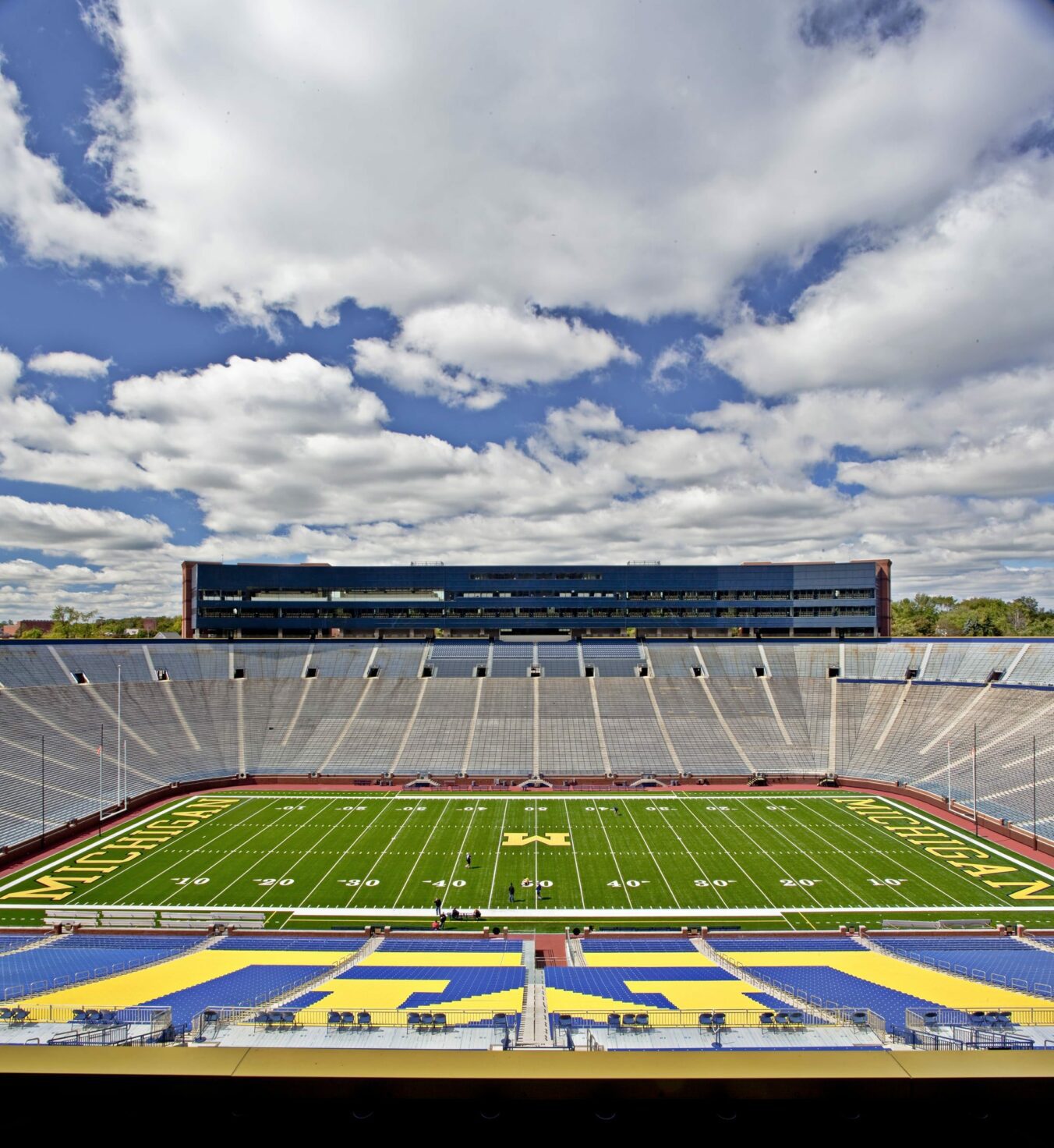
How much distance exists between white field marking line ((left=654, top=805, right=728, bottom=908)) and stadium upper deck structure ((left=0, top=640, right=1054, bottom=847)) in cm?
722

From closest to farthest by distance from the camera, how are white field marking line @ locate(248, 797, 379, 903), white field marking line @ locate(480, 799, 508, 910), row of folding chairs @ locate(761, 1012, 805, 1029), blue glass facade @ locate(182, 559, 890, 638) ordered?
row of folding chairs @ locate(761, 1012, 805, 1029) < white field marking line @ locate(480, 799, 508, 910) < white field marking line @ locate(248, 797, 379, 903) < blue glass facade @ locate(182, 559, 890, 638)

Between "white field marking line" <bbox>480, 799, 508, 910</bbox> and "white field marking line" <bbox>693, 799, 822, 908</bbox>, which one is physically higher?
"white field marking line" <bbox>480, 799, 508, 910</bbox>

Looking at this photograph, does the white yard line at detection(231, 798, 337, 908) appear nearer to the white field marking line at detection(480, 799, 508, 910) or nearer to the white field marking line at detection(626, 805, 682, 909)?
the white field marking line at detection(480, 799, 508, 910)

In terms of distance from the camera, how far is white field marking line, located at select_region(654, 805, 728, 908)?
27.7m

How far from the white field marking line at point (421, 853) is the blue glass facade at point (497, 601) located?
27.9 metres

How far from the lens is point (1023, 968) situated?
18281 millimetres

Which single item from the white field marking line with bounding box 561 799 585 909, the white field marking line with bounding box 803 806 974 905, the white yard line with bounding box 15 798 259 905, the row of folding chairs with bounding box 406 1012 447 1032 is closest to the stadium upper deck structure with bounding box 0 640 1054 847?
the white yard line with bounding box 15 798 259 905

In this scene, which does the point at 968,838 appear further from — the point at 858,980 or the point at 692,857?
the point at 858,980

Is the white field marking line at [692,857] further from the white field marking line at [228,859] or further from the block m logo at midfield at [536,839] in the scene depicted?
the white field marking line at [228,859]

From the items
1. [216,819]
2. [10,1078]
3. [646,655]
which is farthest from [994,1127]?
[646,655]

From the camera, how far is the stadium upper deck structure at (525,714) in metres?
41.0

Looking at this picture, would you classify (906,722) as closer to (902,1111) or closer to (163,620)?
(902,1111)

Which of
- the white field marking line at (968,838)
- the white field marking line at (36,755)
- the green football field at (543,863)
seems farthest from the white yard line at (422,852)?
the white field marking line at (968,838)

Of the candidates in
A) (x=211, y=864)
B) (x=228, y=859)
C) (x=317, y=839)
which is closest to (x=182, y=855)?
(x=211, y=864)
